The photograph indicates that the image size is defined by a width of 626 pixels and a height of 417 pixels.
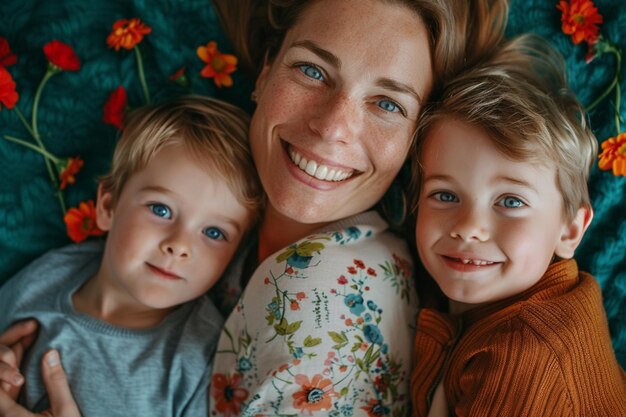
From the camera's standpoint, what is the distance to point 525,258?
147cm

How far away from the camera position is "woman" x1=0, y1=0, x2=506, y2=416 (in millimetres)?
1533

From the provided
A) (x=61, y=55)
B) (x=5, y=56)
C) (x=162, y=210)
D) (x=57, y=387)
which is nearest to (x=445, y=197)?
(x=162, y=210)

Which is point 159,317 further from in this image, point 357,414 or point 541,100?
point 541,100

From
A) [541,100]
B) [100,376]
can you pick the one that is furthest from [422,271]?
[100,376]

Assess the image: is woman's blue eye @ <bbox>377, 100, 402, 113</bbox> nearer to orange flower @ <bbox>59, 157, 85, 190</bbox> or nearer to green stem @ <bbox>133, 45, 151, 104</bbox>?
green stem @ <bbox>133, 45, 151, 104</bbox>

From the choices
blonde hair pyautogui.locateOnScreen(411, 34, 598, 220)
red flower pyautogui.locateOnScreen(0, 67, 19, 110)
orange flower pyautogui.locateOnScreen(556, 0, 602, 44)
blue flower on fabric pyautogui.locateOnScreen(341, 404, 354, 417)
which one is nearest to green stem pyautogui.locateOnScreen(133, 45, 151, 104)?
red flower pyautogui.locateOnScreen(0, 67, 19, 110)

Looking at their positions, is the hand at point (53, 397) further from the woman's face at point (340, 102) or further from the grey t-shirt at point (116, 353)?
the woman's face at point (340, 102)

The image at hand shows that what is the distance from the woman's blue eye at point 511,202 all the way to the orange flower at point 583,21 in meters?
0.62

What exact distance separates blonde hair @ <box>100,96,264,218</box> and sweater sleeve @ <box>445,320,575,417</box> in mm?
770

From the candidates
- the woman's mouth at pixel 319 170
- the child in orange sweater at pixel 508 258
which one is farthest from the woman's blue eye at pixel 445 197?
the woman's mouth at pixel 319 170

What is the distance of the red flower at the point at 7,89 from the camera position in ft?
6.26

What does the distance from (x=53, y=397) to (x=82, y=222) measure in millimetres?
555

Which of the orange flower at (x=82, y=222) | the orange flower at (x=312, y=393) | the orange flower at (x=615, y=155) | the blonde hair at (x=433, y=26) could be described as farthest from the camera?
the orange flower at (x=82, y=222)

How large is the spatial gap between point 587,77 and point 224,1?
1.05 m
